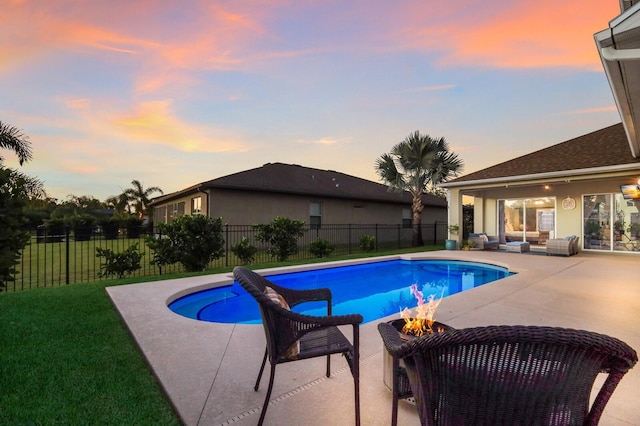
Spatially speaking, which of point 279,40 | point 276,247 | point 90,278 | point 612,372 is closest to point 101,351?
point 612,372

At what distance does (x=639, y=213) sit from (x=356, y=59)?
12.3m

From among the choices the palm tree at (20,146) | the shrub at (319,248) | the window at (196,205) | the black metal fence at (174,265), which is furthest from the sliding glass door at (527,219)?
the palm tree at (20,146)

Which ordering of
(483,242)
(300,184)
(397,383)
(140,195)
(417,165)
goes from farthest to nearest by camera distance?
(140,195) → (300,184) → (417,165) → (483,242) → (397,383)

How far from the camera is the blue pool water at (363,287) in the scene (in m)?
6.28

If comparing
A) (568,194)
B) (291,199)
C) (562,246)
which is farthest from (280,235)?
(568,194)

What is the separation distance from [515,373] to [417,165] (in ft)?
53.6

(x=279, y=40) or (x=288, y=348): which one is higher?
(x=279, y=40)

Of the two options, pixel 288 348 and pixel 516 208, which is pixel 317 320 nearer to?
pixel 288 348

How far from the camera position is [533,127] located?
583 inches

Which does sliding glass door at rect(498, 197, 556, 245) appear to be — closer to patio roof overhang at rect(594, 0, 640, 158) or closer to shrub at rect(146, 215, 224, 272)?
patio roof overhang at rect(594, 0, 640, 158)

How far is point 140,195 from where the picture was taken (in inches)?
1262

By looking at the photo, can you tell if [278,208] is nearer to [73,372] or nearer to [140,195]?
[73,372]

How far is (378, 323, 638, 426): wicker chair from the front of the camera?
120 centimetres

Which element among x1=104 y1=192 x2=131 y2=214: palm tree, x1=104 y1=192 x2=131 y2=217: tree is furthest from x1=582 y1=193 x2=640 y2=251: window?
x1=104 y1=192 x2=131 y2=214: palm tree
